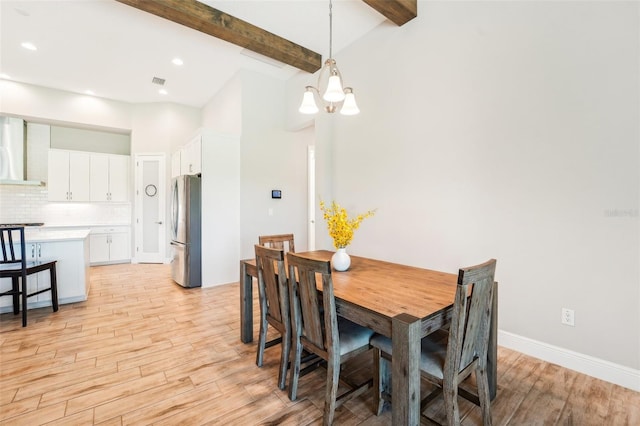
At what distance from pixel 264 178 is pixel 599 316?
14.0 ft

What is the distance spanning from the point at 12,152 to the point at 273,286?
6.34 metres

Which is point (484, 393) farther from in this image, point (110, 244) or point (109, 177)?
point (109, 177)

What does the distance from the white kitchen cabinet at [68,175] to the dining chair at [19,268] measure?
9.23 ft

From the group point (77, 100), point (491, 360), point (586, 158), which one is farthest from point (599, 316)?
point (77, 100)

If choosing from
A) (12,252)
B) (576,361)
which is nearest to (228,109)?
(12,252)

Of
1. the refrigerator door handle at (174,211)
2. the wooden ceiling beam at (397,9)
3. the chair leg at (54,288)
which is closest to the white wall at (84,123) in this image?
the refrigerator door handle at (174,211)

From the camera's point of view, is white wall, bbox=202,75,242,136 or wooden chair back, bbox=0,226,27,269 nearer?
wooden chair back, bbox=0,226,27,269

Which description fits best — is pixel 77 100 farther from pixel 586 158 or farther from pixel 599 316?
pixel 599 316

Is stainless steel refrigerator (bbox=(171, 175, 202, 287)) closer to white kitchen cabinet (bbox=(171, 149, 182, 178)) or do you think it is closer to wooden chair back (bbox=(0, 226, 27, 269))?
white kitchen cabinet (bbox=(171, 149, 182, 178))

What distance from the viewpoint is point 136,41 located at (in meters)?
3.88

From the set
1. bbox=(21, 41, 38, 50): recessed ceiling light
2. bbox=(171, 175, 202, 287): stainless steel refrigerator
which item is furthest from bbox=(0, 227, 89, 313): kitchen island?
bbox=(21, 41, 38, 50): recessed ceiling light

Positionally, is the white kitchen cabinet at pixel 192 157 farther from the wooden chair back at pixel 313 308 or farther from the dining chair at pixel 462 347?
the dining chair at pixel 462 347

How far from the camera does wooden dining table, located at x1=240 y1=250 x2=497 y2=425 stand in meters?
1.28

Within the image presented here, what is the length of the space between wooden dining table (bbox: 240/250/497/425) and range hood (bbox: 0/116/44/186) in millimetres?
5798
